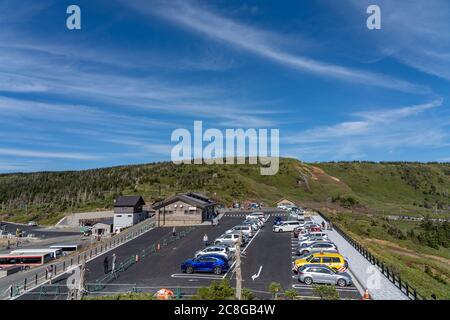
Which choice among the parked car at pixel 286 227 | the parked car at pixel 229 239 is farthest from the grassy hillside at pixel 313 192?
the parked car at pixel 229 239

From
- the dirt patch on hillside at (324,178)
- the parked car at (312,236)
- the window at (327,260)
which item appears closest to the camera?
the window at (327,260)

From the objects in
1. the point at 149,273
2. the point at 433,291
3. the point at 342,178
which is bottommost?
the point at 433,291

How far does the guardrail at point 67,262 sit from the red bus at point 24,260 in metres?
2.80

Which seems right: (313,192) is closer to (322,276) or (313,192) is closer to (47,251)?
(47,251)

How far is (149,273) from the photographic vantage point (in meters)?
31.7

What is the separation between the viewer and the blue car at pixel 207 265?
1200 inches

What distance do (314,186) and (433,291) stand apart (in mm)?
113362

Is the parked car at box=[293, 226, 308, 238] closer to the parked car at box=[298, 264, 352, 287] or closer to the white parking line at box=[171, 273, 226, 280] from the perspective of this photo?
the white parking line at box=[171, 273, 226, 280]

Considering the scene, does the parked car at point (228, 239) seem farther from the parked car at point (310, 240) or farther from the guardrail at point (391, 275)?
the guardrail at point (391, 275)

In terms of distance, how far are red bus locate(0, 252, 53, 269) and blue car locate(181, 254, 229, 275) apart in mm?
24465

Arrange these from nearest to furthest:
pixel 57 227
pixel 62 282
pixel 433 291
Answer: pixel 62 282
pixel 433 291
pixel 57 227

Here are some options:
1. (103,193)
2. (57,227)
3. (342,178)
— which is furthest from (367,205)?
(57,227)

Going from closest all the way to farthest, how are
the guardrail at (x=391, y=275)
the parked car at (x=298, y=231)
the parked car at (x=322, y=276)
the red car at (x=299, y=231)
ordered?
the guardrail at (x=391, y=275), the parked car at (x=322, y=276), the red car at (x=299, y=231), the parked car at (x=298, y=231)
